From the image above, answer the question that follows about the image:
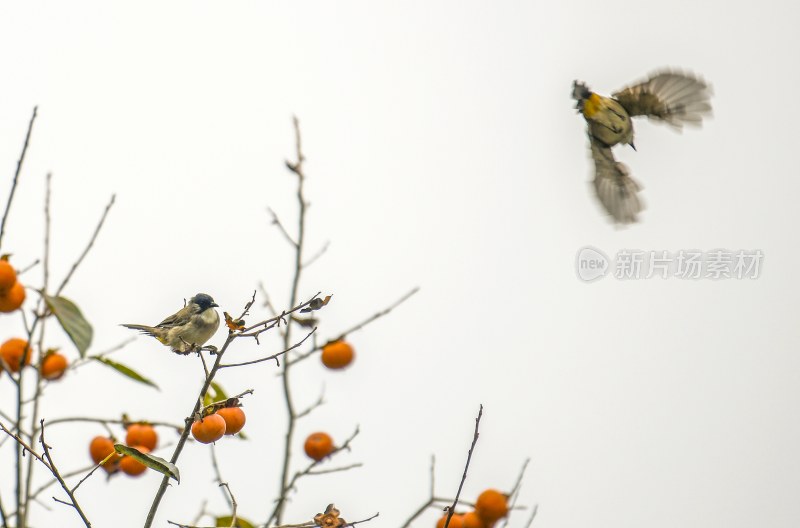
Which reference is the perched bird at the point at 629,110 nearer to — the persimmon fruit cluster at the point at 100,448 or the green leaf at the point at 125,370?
the green leaf at the point at 125,370

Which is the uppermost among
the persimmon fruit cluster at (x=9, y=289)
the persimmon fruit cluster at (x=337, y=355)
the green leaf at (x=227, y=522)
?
the persimmon fruit cluster at (x=9, y=289)

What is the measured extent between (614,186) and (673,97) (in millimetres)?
574

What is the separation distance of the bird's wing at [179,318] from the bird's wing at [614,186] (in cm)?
185

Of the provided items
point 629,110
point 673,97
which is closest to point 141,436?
point 629,110

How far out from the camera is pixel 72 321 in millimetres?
3432

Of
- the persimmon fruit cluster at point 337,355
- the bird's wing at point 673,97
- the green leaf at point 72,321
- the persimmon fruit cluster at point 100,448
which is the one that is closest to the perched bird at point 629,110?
the bird's wing at point 673,97

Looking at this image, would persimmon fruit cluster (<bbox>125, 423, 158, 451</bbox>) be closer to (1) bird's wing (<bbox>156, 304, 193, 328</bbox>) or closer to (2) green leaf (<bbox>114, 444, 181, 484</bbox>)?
(1) bird's wing (<bbox>156, 304, 193, 328</bbox>)

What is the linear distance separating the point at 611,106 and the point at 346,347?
184cm

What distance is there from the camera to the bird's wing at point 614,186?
3980 millimetres

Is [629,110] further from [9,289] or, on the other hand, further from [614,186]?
[9,289]

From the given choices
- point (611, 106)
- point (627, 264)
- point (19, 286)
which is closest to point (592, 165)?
point (611, 106)

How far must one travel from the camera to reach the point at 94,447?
13.3 feet

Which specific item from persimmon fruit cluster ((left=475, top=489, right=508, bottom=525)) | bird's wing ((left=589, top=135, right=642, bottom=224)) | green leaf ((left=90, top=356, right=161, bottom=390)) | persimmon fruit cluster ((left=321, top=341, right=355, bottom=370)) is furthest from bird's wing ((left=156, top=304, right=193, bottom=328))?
bird's wing ((left=589, top=135, right=642, bottom=224))

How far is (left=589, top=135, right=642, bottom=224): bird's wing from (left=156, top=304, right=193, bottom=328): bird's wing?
6.05ft
